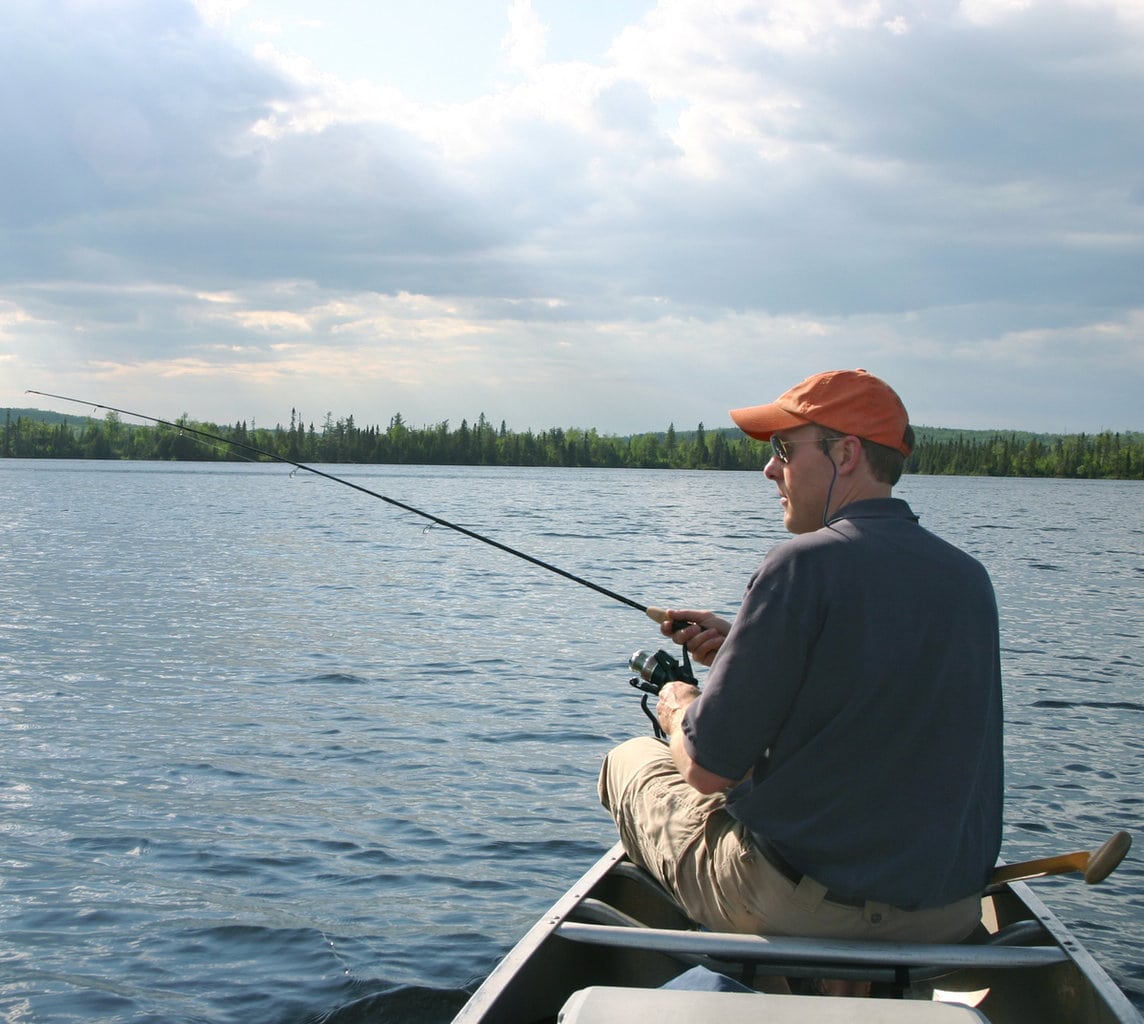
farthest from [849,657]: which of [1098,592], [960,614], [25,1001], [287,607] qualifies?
[1098,592]

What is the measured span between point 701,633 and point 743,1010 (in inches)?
78.3

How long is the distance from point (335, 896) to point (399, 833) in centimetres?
119

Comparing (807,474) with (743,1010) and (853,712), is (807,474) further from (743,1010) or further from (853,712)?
(743,1010)

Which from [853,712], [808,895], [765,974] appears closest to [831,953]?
[808,895]

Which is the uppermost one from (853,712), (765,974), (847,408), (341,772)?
(847,408)

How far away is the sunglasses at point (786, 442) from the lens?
3729 millimetres

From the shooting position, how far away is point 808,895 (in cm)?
360

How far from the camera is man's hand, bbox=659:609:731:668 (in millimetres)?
4652

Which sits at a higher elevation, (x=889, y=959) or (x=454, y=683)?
(x=889, y=959)

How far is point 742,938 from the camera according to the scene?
3672 millimetres

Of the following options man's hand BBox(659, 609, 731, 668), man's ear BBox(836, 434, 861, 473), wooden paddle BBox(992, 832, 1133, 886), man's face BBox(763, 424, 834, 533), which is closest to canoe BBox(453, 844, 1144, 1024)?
wooden paddle BBox(992, 832, 1133, 886)

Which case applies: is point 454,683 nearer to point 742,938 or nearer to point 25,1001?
point 25,1001

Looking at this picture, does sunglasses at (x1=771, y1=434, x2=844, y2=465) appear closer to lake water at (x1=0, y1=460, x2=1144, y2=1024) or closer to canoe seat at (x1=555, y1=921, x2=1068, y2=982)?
canoe seat at (x1=555, y1=921, x2=1068, y2=982)

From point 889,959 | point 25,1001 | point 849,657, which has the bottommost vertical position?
point 25,1001
